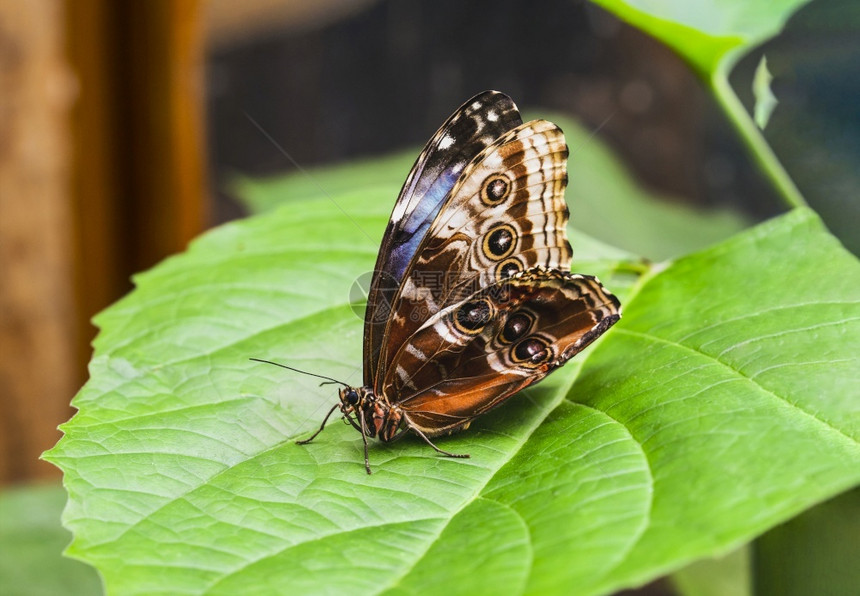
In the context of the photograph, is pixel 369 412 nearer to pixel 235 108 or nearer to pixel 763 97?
pixel 763 97

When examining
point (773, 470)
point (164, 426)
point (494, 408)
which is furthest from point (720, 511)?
point (164, 426)

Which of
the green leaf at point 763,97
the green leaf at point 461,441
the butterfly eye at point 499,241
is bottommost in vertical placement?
the green leaf at point 461,441

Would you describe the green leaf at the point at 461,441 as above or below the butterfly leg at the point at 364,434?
above

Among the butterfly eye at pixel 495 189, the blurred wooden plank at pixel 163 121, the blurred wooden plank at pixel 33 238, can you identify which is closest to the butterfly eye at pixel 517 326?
the butterfly eye at pixel 495 189

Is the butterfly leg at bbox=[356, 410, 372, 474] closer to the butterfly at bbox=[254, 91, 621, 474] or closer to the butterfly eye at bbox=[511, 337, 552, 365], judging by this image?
the butterfly at bbox=[254, 91, 621, 474]

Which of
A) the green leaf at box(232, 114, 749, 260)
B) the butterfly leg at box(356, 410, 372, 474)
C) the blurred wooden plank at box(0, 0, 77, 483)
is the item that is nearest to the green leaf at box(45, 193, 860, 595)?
the butterfly leg at box(356, 410, 372, 474)

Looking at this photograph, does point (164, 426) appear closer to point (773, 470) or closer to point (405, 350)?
point (405, 350)

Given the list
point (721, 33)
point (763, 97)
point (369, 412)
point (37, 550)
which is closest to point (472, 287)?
point (369, 412)

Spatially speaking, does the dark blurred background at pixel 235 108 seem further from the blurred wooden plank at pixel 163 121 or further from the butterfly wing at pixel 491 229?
the butterfly wing at pixel 491 229
